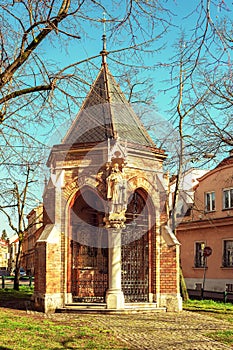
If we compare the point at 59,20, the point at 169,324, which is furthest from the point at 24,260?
the point at 59,20

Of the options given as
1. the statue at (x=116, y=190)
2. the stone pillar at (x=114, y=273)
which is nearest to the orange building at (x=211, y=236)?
the statue at (x=116, y=190)

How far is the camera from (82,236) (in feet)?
62.6

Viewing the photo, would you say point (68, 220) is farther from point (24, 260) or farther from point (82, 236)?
point (24, 260)

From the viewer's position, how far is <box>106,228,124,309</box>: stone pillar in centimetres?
1533

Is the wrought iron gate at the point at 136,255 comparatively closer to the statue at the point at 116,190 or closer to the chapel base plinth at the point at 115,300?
the chapel base plinth at the point at 115,300

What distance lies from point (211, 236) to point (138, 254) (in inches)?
648

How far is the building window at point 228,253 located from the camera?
3107 cm

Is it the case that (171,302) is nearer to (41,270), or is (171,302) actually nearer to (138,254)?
(138,254)

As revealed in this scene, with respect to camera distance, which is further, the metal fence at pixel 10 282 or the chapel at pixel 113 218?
the metal fence at pixel 10 282

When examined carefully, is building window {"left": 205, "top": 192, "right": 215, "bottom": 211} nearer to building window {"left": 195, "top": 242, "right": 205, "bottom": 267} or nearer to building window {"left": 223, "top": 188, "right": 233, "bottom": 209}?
building window {"left": 223, "top": 188, "right": 233, "bottom": 209}

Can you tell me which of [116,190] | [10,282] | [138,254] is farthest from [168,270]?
[10,282]

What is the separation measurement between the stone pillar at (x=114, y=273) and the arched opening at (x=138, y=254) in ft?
3.44

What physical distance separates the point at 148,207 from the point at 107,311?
148 inches

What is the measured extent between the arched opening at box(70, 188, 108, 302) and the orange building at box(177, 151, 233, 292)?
1254cm
